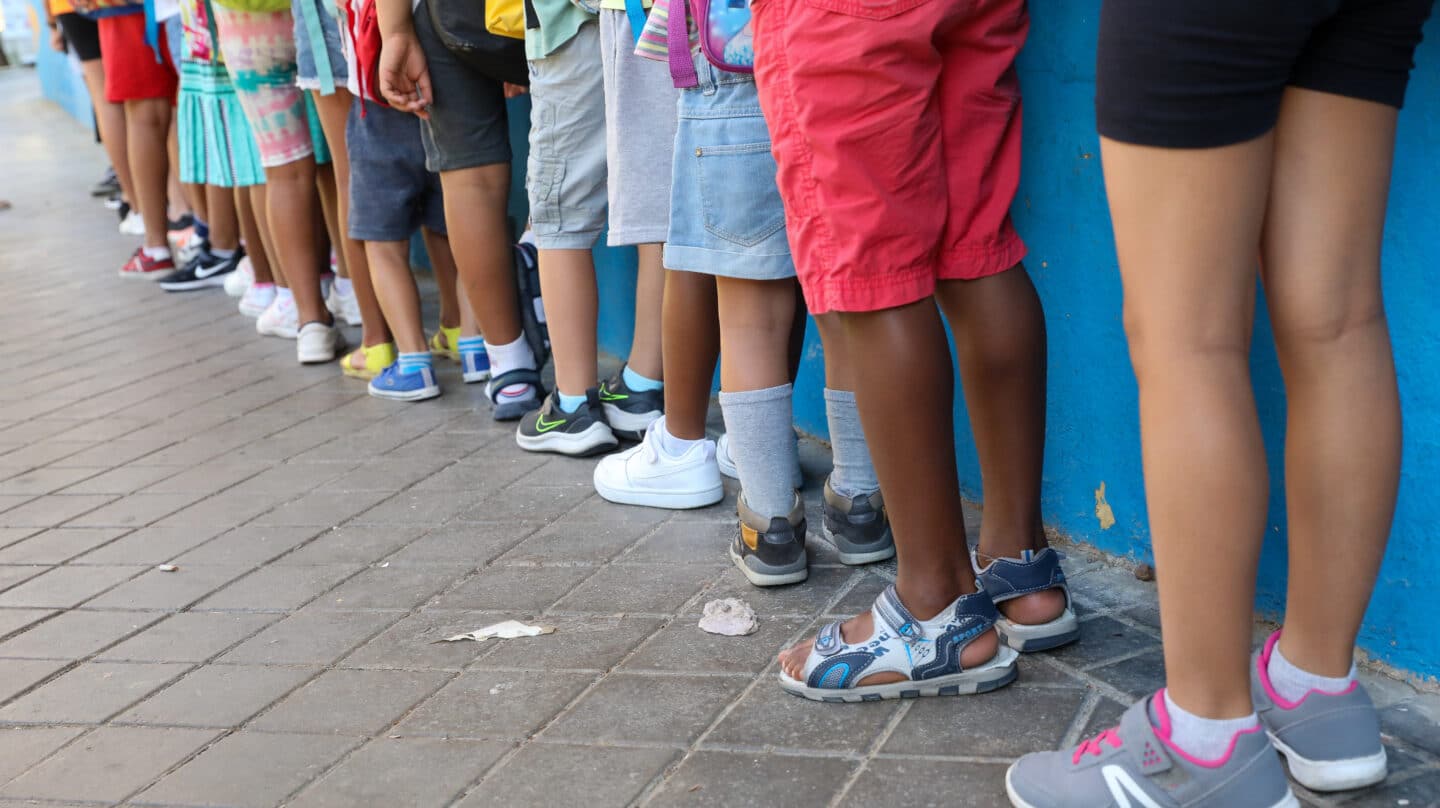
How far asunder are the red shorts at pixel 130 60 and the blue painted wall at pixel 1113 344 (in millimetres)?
5362

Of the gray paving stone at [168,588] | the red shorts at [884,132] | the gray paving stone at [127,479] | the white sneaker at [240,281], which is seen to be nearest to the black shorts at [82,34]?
the white sneaker at [240,281]

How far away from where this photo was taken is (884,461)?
2.13 meters

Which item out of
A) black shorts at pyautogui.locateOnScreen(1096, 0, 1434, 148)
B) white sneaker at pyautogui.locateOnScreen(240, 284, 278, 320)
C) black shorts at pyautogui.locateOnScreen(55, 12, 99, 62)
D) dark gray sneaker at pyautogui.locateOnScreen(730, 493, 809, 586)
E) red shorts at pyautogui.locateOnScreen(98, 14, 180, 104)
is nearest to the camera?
black shorts at pyautogui.locateOnScreen(1096, 0, 1434, 148)

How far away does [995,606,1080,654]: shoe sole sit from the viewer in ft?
7.50

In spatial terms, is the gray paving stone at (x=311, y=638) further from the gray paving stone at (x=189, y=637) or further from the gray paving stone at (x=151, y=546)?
the gray paving stone at (x=151, y=546)

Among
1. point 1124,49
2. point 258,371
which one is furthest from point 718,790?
point 258,371

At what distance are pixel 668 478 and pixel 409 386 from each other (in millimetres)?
1525

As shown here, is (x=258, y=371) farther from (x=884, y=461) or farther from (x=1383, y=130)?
(x=1383, y=130)

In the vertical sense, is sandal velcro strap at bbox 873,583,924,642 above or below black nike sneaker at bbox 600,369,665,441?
above

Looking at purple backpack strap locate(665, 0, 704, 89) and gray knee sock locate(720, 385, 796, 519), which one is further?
gray knee sock locate(720, 385, 796, 519)

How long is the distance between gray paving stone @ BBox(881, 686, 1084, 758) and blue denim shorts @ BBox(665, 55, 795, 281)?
2.84 feet

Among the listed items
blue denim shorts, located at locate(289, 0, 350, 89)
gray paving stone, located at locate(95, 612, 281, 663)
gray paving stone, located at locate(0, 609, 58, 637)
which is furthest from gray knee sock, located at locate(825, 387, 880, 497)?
blue denim shorts, located at locate(289, 0, 350, 89)

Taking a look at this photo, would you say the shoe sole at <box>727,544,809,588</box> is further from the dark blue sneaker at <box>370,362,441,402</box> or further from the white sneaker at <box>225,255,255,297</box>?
the white sneaker at <box>225,255,255,297</box>

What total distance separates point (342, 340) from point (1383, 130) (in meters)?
4.32
